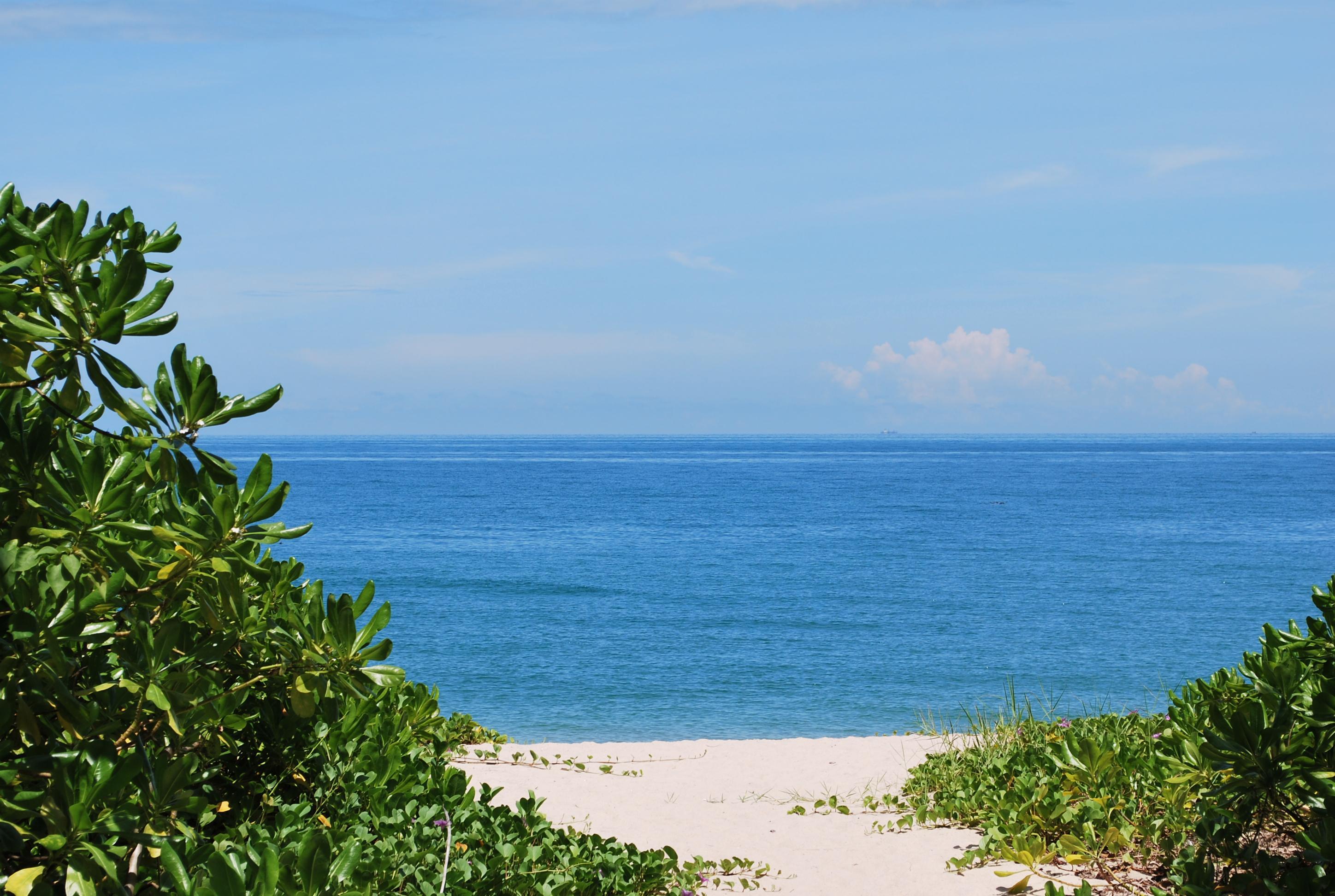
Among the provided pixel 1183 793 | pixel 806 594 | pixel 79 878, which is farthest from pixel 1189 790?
Result: pixel 806 594

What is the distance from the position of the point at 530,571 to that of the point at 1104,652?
20040 mm

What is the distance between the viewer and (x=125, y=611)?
2496mm

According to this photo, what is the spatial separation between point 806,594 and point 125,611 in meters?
26.7

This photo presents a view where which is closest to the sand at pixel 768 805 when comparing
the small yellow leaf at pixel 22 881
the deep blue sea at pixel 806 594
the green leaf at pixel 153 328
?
the small yellow leaf at pixel 22 881

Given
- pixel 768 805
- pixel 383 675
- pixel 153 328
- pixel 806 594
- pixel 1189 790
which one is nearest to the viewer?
pixel 153 328

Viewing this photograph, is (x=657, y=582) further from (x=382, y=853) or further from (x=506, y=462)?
(x=506, y=462)

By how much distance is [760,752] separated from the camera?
998cm

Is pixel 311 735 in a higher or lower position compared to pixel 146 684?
lower

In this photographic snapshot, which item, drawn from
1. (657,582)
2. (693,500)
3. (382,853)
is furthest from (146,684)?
(693,500)

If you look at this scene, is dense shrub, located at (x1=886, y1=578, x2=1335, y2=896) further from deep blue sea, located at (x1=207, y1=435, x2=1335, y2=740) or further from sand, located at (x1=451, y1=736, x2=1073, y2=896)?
deep blue sea, located at (x1=207, y1=435, x2=1335, y2=740)

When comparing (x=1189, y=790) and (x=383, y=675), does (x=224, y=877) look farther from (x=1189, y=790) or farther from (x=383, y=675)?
(x=1189, y=790)

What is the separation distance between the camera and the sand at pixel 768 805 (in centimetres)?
514

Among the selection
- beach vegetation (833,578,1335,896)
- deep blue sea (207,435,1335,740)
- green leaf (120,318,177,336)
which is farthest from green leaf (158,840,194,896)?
deep blue sea (207,435,1335,740)

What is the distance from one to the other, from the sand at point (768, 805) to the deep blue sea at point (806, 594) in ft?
16.6
